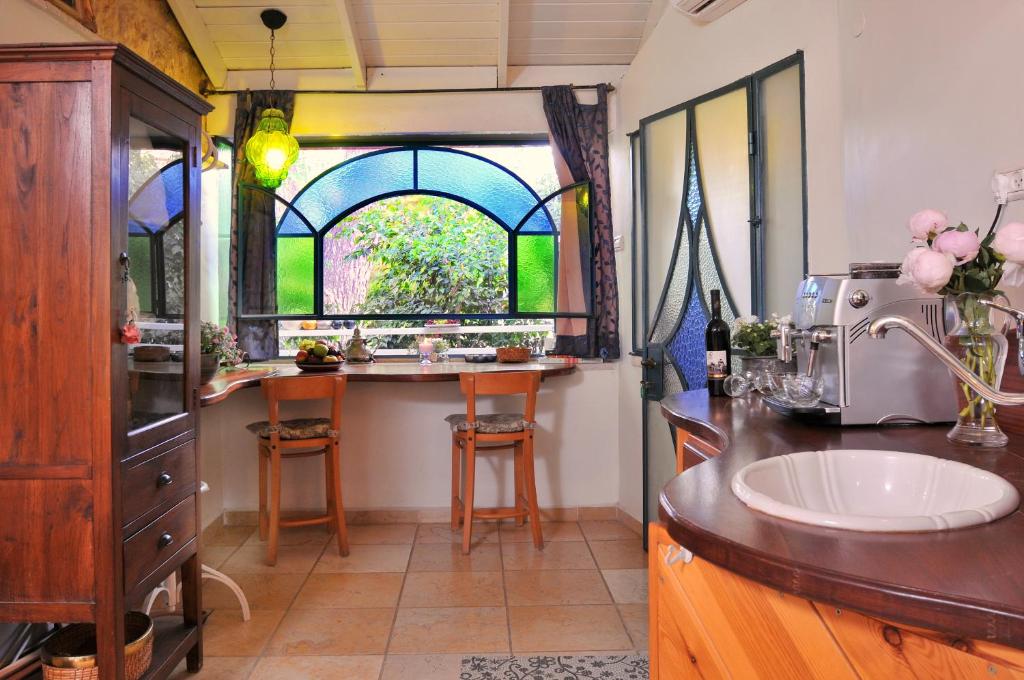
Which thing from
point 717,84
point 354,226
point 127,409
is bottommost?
point 127,409

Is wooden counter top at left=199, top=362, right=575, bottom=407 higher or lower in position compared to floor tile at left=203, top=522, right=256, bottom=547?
higher

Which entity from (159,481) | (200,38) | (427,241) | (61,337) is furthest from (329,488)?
(200,38)

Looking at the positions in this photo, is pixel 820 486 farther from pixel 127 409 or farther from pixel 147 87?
pixel 147 87

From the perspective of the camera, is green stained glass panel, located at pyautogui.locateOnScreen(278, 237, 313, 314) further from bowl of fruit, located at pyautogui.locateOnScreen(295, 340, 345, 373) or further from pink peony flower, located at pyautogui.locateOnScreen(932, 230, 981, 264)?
pink peony flower, located at pyautogui.locateOnScreen(932, 230, 981, 264)

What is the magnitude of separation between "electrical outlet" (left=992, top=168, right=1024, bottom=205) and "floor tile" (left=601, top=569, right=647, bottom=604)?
206 centimetres

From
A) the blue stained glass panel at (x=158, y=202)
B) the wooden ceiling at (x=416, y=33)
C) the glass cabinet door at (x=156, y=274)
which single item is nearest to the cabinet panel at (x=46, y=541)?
the glass cabinet door at (x=156, y=274)

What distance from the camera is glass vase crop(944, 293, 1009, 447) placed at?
4.74ft

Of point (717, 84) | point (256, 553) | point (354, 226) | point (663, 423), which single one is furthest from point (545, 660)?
point (354, 226)

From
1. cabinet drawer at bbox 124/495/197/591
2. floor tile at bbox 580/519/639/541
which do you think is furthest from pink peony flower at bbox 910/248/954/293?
floor tile at bbox 580/519/639/541

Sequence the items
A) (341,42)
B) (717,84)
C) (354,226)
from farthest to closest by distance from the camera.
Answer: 1. (354,226)
2. (341,42)
3. (717,84)

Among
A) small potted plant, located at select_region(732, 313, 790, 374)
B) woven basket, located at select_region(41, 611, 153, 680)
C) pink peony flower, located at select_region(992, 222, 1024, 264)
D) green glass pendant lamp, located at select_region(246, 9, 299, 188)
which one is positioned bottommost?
woven basket, located at select_region(41, 611, 153, 680)

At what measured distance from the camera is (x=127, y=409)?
1.97 meters

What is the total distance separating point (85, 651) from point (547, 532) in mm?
2448

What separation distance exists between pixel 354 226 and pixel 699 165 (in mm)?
2143
